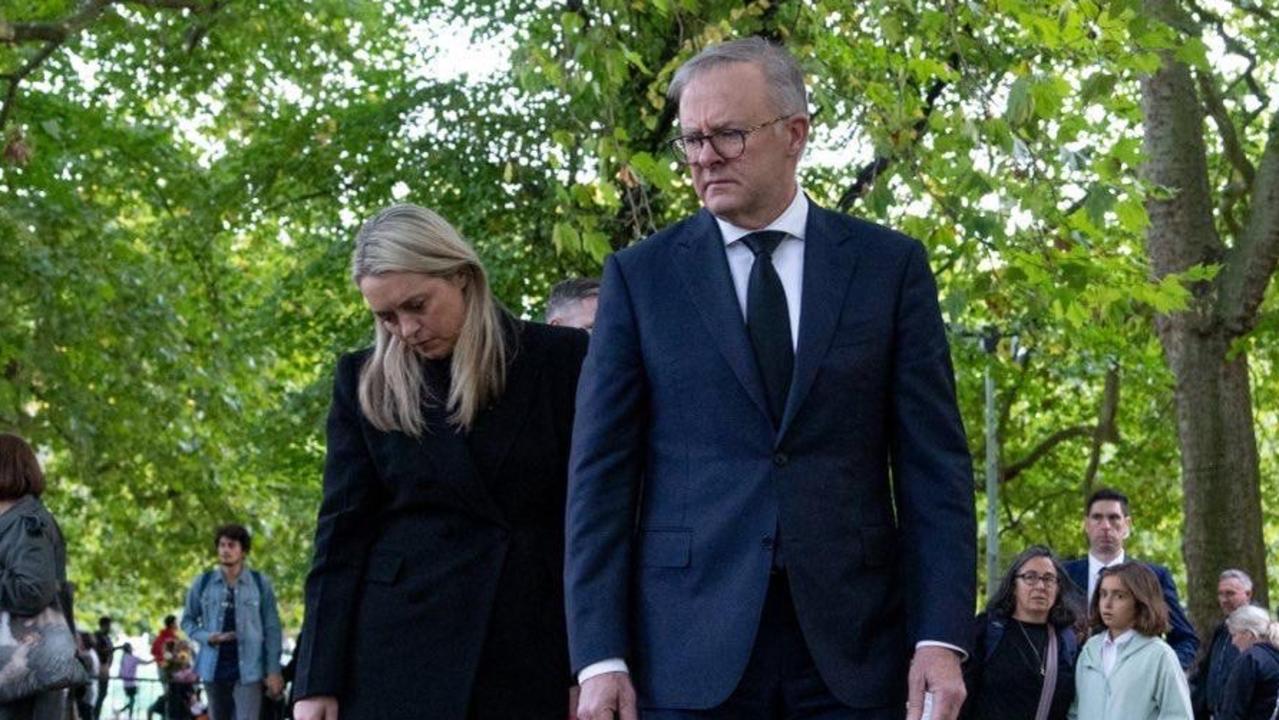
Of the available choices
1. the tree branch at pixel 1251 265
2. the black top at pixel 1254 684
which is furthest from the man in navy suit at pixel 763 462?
the tree branch at pixel 1251 265

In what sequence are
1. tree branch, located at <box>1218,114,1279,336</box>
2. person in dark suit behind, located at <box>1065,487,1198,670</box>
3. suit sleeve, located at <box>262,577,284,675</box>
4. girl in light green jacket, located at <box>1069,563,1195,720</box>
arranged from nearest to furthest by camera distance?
girl in light green jacket, located at <box>1069,563,1195,720</box> → person in dark suit behind, located at <box>1065,487,1198,670</box> → suit sleeve, located at <box>262,577,284,675</box> → tree branch, located at <box>1218,114,1279,336</box>

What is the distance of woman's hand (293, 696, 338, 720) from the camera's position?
5.99m


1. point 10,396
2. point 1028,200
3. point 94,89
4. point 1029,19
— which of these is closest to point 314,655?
point 1028,200

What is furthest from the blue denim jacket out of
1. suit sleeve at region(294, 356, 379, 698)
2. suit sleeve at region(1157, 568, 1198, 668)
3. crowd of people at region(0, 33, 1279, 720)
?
crowd of people at region(0, 33, 1279, 720)

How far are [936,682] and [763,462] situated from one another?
0.52 meters

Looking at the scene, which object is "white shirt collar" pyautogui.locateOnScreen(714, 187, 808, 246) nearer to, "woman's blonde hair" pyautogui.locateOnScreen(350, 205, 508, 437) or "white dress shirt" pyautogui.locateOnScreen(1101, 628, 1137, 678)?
"woman's blonde hair" pyautogui.locateOnScreen(350, 205, 508, 437)

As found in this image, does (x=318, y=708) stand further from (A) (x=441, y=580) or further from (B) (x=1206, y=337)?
(B) (x=1206, y=337)

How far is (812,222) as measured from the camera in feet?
16.1

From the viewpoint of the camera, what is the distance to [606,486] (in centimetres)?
477

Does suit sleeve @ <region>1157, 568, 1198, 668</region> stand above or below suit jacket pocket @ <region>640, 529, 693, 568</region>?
above

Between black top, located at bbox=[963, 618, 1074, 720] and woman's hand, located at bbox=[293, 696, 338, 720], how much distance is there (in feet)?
20.3

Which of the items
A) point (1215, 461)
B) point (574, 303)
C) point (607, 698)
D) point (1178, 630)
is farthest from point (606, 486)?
→ point (1215, 461)

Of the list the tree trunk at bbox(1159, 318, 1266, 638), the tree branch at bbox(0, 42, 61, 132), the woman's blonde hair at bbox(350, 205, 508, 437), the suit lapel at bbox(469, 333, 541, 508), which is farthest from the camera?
the tree trunk at bbox(1159, 318, 1266, 638)

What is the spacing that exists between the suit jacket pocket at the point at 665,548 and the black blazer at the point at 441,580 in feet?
4.21
